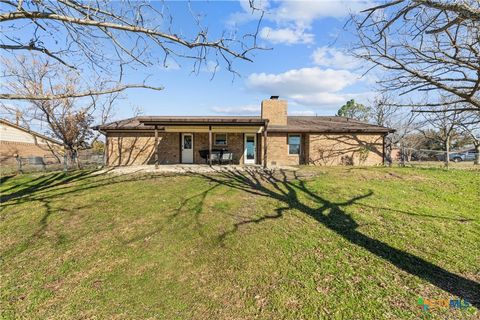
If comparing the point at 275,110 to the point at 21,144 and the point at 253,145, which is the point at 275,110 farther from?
the point at 21,144

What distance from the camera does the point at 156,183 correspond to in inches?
376

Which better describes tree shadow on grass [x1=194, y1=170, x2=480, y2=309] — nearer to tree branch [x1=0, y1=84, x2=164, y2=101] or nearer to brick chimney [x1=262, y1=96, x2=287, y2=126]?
tree branch [x1=0, y1=84, x2=164, y2=101]

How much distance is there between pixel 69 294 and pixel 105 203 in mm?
4081

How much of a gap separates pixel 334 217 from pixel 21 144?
27.1 metres

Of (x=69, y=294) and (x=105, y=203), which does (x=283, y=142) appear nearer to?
(x=105, y=203)

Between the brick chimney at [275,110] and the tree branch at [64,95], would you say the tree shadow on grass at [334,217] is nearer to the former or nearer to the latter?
the tree branch at [64,95]

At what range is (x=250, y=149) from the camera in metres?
16.1

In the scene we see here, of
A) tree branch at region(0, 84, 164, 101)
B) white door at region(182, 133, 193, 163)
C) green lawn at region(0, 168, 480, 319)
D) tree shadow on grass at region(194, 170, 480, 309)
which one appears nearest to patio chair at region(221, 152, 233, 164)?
white door at region(182, 133, 193, 163)

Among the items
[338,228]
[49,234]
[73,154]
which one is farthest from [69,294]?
[73,154]

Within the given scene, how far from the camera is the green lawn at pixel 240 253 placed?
3.32 meters

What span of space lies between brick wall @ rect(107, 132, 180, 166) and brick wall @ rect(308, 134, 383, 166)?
8601 millimetres

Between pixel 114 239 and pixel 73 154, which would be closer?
pixel 114 239

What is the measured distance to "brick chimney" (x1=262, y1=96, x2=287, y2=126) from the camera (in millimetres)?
16922

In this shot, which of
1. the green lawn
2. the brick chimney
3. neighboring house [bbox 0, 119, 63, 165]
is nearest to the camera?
the green lawn
